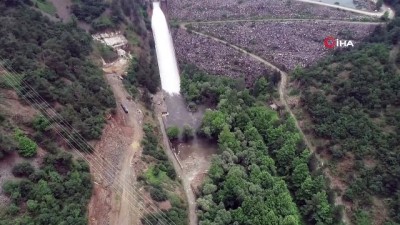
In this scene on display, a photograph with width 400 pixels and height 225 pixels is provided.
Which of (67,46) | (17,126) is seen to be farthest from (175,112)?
(17,126)

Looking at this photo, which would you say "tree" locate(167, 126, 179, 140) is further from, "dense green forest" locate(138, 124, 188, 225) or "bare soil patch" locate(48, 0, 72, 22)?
"bare soil patch" locate(48, 0, 72, 22)

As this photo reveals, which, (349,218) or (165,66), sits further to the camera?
(165,66)

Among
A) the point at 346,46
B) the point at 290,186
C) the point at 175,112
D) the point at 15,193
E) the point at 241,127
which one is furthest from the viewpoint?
the point at 346,46

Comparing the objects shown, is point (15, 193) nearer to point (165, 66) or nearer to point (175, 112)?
point (175, 112)

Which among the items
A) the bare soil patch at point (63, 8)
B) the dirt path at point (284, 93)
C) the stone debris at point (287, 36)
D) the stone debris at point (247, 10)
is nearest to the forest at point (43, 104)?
the bare soil patch at point (63, 8)

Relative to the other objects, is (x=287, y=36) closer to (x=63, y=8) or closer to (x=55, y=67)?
(x=63, y=8)

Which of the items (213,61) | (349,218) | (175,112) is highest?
(213,61)
